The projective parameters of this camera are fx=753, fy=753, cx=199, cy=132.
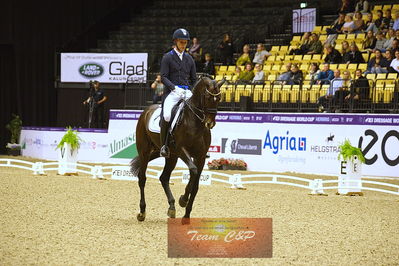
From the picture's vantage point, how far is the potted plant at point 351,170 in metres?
15.6

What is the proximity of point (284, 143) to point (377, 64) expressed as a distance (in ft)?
11.1

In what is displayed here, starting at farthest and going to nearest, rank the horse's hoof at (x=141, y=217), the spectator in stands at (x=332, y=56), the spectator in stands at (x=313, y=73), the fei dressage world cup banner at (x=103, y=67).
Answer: the fei dressage world cup banner at (x=103, y=67)
the spectator in stands at (x=332, y=56)
the spectator in stands at (x=313, y=73)
the horse's hoof at (x=141, y=217)

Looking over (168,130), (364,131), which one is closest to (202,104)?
(168,130)

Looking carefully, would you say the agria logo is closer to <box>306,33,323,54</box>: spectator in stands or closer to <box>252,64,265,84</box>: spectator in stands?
<box>252,64,265,84</box>: spectator in stands

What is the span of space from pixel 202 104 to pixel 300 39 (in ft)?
52.5

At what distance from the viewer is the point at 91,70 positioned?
26766mm

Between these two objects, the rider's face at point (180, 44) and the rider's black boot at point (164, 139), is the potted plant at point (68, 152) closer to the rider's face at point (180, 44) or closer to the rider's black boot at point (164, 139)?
the rider's black boot at point (164, 139)

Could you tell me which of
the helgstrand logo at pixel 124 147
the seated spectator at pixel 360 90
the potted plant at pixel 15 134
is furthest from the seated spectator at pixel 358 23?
the potted plant at pixel 15 134

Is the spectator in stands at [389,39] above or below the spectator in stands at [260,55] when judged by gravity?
above

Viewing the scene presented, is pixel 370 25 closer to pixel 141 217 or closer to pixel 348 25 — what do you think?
pixel 348 25

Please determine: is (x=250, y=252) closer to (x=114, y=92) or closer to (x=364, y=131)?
(x=364, y=131)

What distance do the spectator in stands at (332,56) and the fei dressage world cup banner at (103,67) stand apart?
20.5 feet

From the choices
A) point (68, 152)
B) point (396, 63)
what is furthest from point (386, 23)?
point (68, 152)

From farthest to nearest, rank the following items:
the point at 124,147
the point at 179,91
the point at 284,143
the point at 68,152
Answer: the point at 124,147, the point at 284,143, the point at 68,152, the point at 179,91
